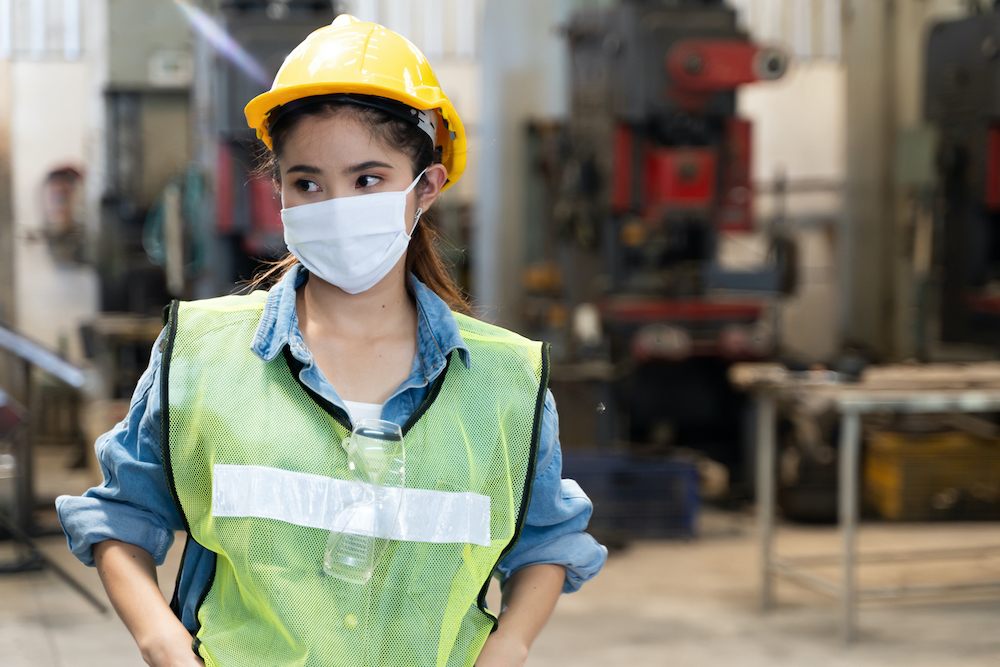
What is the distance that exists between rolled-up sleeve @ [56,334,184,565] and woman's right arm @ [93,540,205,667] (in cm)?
2

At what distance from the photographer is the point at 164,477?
1.07 metres

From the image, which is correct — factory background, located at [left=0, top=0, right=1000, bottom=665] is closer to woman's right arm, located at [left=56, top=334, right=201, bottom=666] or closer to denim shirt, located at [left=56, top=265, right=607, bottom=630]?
denim shirt, located at [left=56, top=265, right=607, bottom=630]

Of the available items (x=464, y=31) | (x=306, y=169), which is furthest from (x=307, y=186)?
(x=464, y=31)

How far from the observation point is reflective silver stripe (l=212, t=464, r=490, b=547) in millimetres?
1033

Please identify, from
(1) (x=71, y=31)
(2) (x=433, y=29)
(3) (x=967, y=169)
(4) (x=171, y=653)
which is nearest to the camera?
(4) (x=171, y=653)

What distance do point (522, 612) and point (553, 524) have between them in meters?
0.11

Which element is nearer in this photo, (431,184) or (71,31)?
(431,184)

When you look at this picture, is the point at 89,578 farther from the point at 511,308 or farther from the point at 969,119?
the point at 969,119

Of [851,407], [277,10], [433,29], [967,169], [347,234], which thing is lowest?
[851,407]

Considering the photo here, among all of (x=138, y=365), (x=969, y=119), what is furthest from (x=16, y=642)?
(x=969, y=119)

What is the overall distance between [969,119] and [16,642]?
190 inches

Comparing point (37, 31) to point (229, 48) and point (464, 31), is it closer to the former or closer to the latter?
point (229, 48)

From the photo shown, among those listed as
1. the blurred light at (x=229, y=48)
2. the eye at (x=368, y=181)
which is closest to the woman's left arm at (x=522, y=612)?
the eye at (x=368, y=181)

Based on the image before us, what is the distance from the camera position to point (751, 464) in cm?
499
